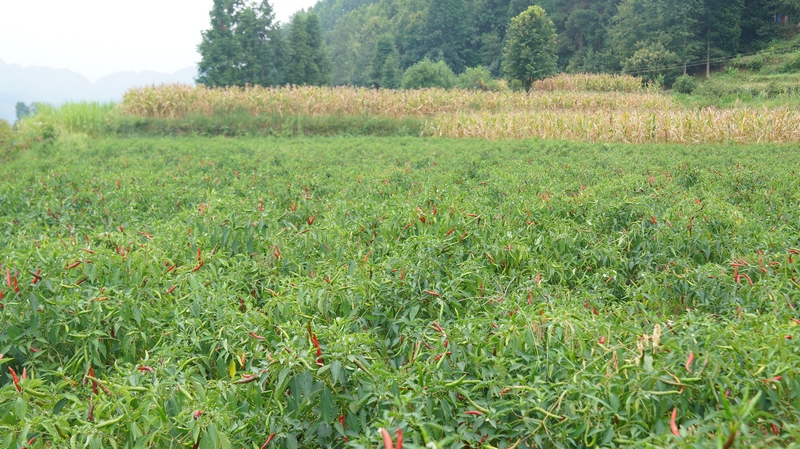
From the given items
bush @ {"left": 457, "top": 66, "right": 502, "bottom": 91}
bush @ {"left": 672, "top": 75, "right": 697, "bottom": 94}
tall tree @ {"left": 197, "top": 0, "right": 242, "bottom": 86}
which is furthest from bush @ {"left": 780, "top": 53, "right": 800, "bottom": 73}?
tall tree @ {"left": 197, "top": 0, "right": 242, "bottom": 86}

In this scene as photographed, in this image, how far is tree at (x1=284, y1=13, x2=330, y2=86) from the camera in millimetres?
45688

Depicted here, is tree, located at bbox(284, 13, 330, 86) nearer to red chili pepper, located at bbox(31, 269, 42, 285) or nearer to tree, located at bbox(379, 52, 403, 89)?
tree, located at bbox(379, 52, 403, 89)

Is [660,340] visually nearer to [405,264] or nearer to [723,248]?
[405,264]

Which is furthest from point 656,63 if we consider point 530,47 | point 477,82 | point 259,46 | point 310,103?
point 259,46

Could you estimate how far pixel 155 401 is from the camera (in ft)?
6.07

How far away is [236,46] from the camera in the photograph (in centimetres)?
4128

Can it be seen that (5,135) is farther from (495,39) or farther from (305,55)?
(495,39)

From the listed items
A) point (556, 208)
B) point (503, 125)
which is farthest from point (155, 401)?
point (503, 125)

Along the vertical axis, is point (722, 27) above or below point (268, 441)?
above

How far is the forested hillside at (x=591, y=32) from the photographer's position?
3725cm

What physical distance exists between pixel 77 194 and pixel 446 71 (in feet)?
123

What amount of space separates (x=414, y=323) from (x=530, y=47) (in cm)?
3574

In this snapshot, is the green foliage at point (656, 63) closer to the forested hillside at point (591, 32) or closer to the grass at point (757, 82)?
the forested hillside at point (591, 32)

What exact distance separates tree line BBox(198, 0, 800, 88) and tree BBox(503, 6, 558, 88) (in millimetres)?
103
